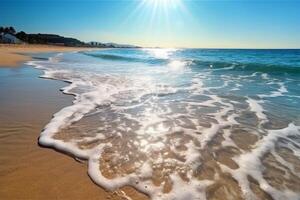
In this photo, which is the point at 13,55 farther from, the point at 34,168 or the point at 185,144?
the point at 185,144

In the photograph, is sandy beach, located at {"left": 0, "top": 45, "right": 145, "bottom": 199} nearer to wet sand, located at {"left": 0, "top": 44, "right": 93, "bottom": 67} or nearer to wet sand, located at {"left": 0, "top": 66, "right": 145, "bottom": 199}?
wet sand, located at {"left": 0, "top": 66, "right": 145, "bottom": 199}

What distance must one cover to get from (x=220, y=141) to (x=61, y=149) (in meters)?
2.89

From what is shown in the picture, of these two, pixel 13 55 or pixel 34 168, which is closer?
pixel 34 168

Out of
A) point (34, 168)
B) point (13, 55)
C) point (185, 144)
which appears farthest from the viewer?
point (13, 55)

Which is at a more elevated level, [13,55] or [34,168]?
[13,55]

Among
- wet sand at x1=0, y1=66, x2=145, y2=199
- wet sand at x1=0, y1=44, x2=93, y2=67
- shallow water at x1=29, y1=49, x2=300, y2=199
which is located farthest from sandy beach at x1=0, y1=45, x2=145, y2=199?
wet sand at x1=0, y1=44, x2=93, y2=67

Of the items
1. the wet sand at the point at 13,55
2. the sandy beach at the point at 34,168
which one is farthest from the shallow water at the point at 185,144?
the wet sand at the point at 13,55

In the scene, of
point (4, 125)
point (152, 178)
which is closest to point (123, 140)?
point (152, 178)

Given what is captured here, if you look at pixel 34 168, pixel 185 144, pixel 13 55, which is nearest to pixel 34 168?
pixel 34 168

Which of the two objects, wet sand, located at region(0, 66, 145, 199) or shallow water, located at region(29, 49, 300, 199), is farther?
shallow water, located at region(29, 49, 300, 199)

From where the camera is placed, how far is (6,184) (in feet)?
9.18

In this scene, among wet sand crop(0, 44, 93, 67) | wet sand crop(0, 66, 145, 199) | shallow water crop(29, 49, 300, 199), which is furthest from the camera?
wet sand crop(0, 44, 93, 67)

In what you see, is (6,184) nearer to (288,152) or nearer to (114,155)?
(114,155)

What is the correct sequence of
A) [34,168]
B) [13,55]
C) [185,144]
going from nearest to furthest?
[34,168], [185,144], [13,55]
